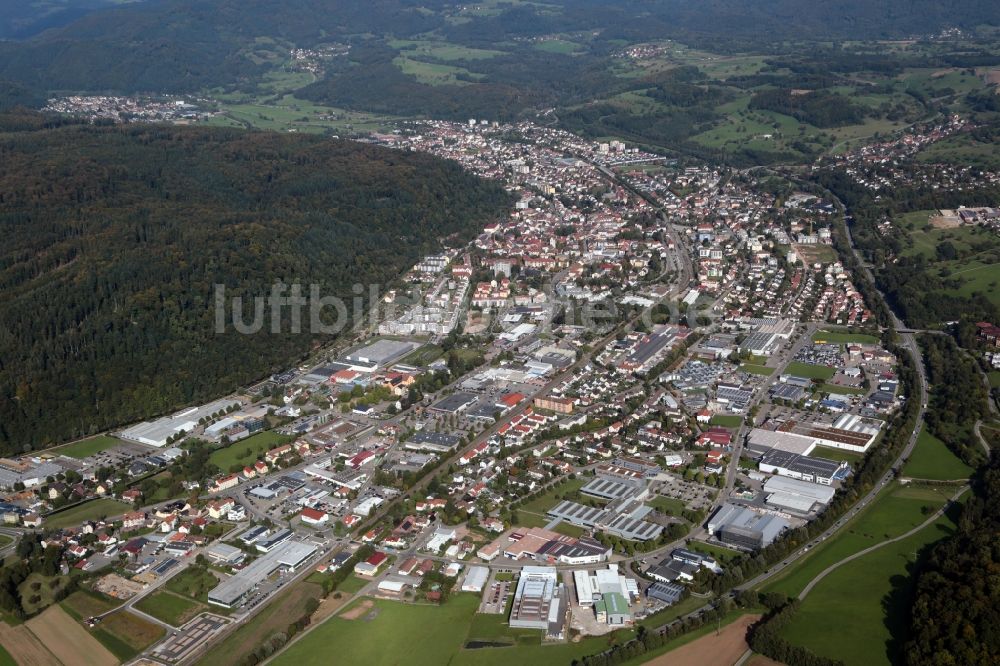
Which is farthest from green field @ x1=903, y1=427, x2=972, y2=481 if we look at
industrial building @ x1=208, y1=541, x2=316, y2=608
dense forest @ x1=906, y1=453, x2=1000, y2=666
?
industrial building @ x1=208, y1=541, x2=316, y2=608

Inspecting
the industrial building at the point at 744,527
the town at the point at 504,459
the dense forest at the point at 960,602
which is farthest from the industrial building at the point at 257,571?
the dense forest at the point at 960,602

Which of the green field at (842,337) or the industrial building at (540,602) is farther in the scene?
the green field at (842,337)

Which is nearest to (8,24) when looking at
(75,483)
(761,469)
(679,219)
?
(679,219)

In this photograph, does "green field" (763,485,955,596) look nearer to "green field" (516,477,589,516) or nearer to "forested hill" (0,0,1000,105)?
"green field" (516,477,589,516)

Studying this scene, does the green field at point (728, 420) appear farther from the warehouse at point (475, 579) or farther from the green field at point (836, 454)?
the warehouse at point (475, 579)

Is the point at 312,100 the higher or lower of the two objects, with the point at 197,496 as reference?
higher

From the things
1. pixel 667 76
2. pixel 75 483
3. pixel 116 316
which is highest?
pixel 667 76

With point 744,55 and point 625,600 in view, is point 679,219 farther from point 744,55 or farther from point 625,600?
point 744,55
